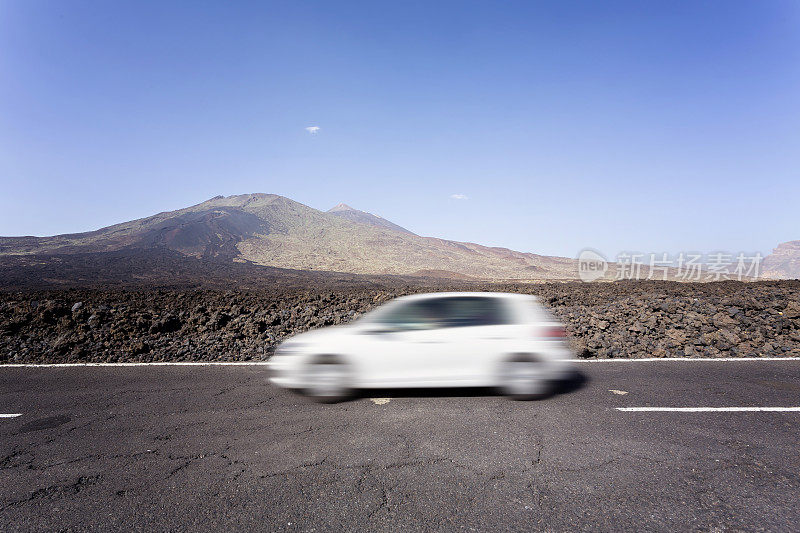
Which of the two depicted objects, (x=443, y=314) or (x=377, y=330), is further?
(x=443, y=314)

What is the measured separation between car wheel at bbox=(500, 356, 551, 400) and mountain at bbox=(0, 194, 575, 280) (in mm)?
53294

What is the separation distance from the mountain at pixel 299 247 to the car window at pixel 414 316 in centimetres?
5290

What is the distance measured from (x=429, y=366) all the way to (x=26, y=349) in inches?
364

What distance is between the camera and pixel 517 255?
9281cm

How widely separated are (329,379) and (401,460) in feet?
6.47

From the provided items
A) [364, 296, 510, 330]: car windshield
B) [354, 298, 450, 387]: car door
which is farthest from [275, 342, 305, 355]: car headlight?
[364, 296, 510, 330]: car windshield

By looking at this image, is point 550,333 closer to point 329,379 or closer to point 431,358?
point 431,358

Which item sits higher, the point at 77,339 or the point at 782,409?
the point at 782,409

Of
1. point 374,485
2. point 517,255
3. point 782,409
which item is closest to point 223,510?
point 374,485

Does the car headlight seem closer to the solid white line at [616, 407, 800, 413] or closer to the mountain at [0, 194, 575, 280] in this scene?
the solid white line at [616, 407, 800, 413]

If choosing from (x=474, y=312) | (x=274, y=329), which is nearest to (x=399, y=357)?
(x=474, y=312)

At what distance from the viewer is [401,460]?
3877mm

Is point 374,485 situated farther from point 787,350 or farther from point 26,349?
point 26,349

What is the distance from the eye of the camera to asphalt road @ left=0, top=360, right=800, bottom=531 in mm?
3037
